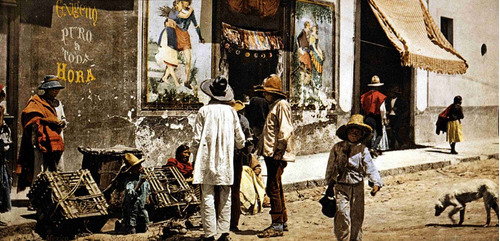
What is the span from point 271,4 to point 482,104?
122 inches

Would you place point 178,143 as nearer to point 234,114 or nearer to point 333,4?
A: point 234,114

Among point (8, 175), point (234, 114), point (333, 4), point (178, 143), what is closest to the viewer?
point (234, 114)

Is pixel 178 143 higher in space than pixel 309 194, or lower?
higher

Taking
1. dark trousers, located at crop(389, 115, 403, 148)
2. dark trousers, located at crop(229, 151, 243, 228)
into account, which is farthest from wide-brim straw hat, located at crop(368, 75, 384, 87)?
dark trousers, located at crop(229, 151, 243, 228)

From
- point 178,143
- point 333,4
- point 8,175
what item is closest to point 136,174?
point 178,143

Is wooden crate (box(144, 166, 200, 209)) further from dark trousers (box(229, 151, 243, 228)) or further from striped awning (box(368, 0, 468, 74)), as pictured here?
striped awning (box(368, 0, 468, 74))

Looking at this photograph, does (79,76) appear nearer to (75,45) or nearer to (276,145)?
(75,45)

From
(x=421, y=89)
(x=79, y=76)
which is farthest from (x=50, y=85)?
(x=421, y=89)

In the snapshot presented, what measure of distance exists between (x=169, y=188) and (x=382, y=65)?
12.8ft

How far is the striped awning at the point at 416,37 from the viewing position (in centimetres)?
878

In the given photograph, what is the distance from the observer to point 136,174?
6570mm

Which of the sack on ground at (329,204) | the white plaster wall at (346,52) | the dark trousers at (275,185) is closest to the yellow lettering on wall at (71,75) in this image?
the dark trousers at (275,185)

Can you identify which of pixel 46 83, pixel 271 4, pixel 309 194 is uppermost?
pixel 271 4

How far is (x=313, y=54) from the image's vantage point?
8289 millimetres
